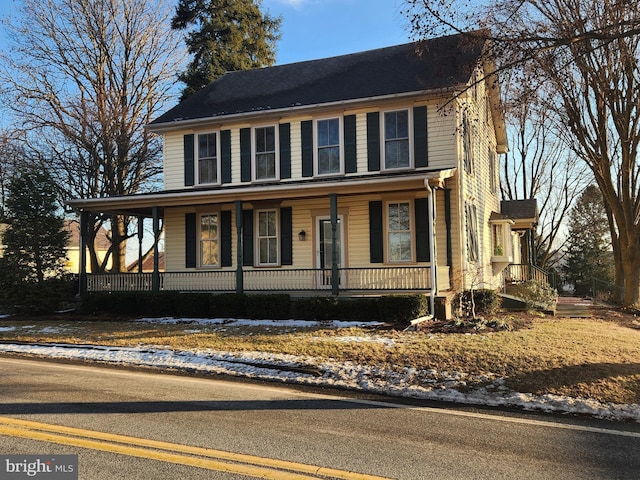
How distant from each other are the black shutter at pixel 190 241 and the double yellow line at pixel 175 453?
12285mm

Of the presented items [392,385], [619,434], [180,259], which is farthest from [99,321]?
[619,434]

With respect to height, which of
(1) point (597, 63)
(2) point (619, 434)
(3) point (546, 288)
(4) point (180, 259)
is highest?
(1) point (597, 63)

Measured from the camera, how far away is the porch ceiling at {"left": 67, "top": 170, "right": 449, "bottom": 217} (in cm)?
1369

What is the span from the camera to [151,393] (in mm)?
6777

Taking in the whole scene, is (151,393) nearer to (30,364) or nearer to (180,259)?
(30,364)

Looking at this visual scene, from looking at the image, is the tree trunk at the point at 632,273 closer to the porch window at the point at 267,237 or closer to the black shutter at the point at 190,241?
the porch window at the point at 267,237

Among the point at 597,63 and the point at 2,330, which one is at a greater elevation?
the point at 597,63

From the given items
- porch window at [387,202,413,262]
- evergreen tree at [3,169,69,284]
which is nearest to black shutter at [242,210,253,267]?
porch window at [387,202,413,262]

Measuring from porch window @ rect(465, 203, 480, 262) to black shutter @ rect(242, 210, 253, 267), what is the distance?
6.93 m

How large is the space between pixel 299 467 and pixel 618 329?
1144 cm

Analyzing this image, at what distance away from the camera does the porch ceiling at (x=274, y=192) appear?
13.7 meters

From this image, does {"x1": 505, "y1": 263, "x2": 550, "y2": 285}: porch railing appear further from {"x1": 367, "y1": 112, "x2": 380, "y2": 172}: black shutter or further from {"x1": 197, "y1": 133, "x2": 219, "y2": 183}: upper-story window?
Result: {"x1": 197, "y1": 133, "x2": 219, "y2": 183}: upper-story window

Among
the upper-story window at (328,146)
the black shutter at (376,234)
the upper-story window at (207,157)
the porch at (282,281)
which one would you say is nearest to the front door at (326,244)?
the porch at (282,281)

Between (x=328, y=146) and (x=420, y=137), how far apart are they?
2.93 meters
